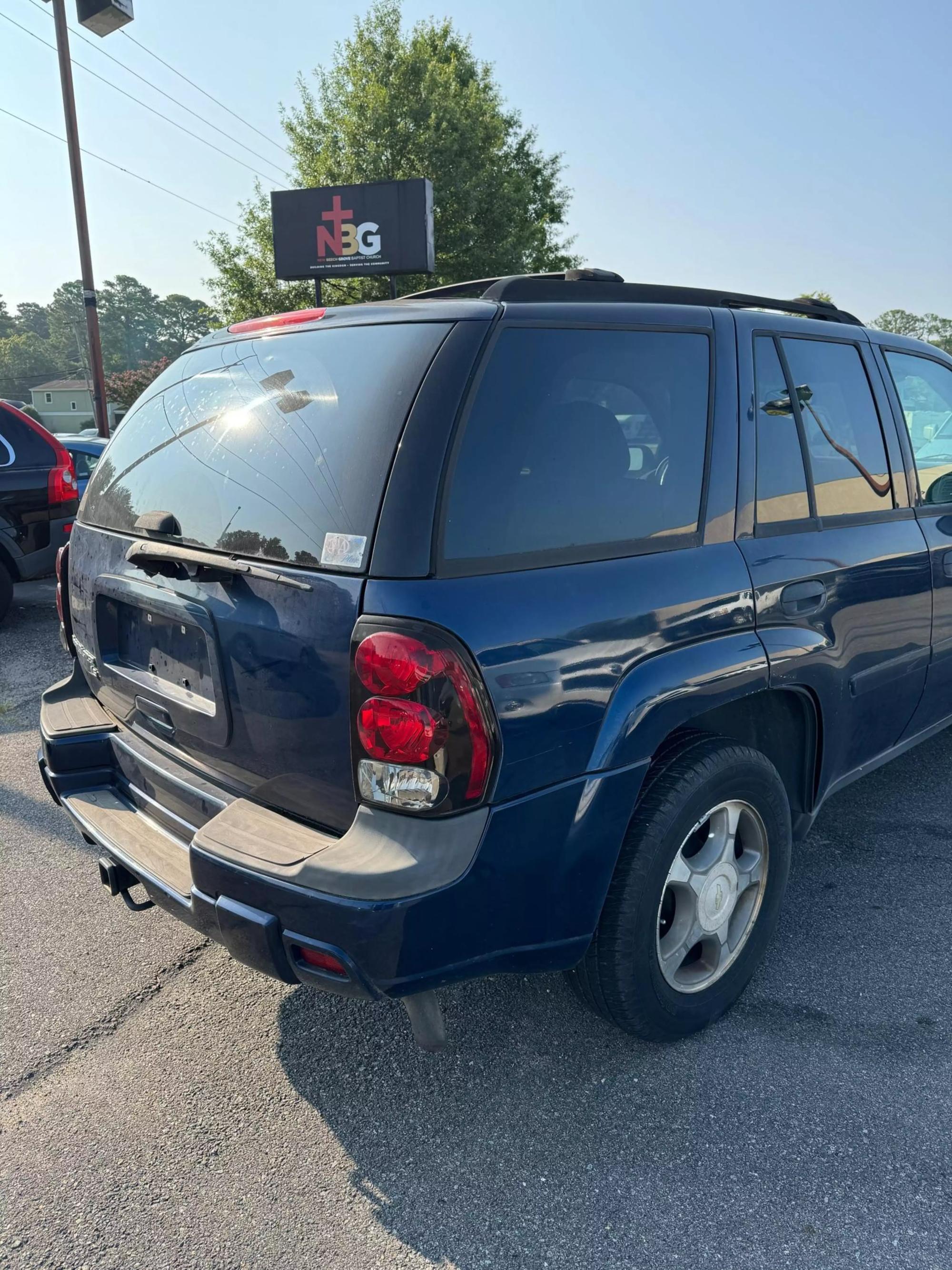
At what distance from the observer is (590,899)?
6.59 ft

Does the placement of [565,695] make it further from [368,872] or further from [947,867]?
[947,867]

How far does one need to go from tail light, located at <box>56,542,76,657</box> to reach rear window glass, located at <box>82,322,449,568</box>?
0.44 meters

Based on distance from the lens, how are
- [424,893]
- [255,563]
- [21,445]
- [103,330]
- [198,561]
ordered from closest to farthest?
[424,893]
[255,563]
[198,561]
[21,445]
[103,330]

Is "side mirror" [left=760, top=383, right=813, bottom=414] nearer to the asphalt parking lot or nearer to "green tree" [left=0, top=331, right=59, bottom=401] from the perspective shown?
the asphalt parking lot

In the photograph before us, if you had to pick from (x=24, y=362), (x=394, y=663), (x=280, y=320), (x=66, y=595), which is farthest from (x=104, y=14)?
(x=24, y=362)

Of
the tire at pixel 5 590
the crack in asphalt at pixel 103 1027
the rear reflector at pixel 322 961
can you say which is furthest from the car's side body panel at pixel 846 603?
the tire at pixel 5 590

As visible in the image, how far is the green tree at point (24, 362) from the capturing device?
299 ft

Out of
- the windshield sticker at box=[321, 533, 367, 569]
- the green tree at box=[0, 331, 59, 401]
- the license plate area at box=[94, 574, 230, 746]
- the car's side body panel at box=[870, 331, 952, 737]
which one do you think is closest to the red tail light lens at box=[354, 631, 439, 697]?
the windshield sticker at box=[321, 533, 367, 569]

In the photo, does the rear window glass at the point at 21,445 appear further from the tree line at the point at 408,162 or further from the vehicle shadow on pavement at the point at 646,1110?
the tree line at the point at 408,162

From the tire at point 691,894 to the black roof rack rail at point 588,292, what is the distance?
1.18 m

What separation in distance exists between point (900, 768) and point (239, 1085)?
3.35 metres

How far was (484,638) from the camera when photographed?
5.77 ft

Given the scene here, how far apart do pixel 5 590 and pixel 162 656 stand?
5.43 m

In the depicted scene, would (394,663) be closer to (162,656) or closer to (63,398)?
(162,656)
